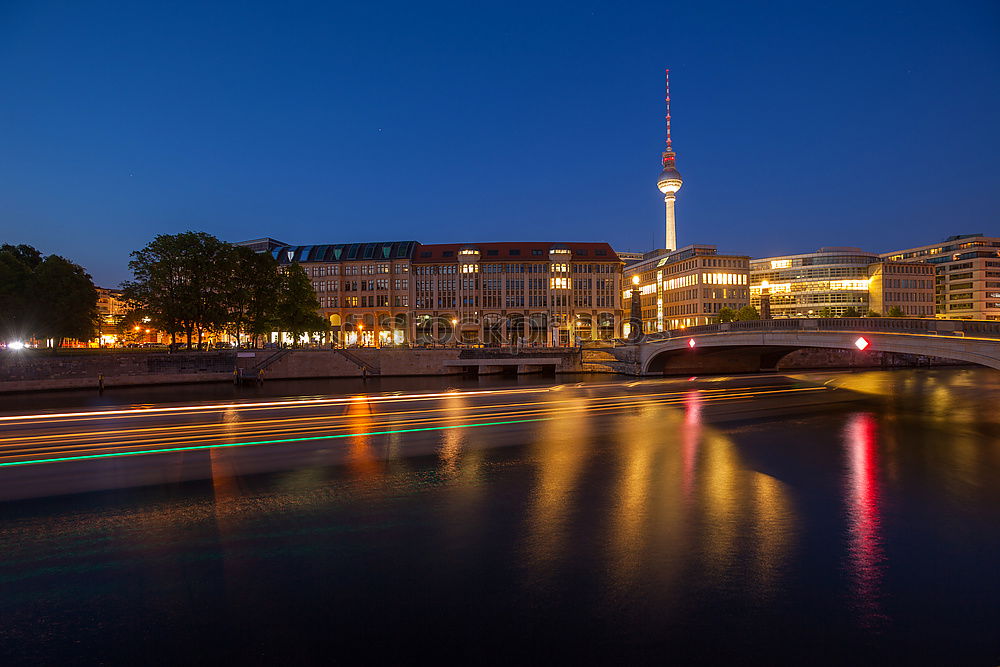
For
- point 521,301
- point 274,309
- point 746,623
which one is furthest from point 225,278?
point 746,623

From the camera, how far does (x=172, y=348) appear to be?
2475 inches

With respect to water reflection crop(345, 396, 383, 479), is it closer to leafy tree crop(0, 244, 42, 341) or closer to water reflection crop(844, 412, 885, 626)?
water reflection crop(844, 412, 885, 626)

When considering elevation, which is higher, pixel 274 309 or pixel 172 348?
pixel 274 309

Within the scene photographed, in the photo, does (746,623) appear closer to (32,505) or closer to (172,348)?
(32,505)

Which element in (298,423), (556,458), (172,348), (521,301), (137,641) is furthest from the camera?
(521,301)

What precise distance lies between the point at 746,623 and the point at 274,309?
70683mm

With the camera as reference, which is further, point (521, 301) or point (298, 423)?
point (521, 301)

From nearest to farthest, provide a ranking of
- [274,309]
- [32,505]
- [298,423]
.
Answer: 1. [32,505]
2. [298,423]
3. [274,309]

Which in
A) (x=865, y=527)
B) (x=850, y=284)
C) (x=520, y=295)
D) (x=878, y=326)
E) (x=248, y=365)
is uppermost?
(x=850, y=284)

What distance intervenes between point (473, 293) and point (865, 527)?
9737 cm

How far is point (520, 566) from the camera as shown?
8.34 m

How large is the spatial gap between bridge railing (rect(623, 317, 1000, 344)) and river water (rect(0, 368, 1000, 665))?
1190 cm

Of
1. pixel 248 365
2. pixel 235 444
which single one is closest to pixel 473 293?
pixel 248 365

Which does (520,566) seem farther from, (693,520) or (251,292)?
(251,292)
